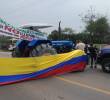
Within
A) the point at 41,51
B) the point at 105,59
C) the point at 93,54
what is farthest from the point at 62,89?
the point at 93,54

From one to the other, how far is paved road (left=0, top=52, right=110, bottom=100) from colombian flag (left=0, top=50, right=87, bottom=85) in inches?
11.9

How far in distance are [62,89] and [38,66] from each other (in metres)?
2.22

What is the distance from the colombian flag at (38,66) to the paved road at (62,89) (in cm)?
30

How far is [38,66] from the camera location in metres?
12.0

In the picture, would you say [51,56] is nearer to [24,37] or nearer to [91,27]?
[24,37]

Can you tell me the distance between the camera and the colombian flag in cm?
1097

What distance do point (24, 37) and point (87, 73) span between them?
11.0 ft

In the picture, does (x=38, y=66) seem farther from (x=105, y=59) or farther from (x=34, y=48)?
(x=105, y=59)

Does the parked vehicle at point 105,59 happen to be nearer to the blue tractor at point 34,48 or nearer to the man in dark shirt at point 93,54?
the man in dark shirt at point 93,54

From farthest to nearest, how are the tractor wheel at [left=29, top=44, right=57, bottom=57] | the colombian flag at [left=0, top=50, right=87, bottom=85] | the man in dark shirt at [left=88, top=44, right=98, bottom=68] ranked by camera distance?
the man in dark shirt at [left=88, top=44, right=98, bottom=68] < the tractor wheel at [left=29, top=44, right=57, bottom=57] < the colombian flag at [left=0, top=50, right=87, bottom=85]

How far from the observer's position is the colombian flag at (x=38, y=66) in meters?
11.0

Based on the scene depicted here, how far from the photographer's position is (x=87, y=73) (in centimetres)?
1389

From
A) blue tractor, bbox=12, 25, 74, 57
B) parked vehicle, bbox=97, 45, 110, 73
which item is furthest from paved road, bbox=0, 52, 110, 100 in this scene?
blue tractor, bbox=12, 25, 74, 57

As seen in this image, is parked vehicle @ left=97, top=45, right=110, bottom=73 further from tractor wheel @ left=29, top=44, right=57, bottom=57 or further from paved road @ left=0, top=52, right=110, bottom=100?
tractor wheel @ left=29, top=44, right=57, bottom=57
